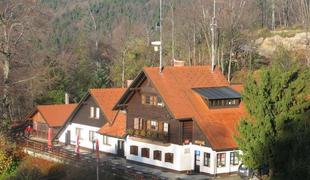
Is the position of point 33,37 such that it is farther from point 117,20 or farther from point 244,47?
point 117,20

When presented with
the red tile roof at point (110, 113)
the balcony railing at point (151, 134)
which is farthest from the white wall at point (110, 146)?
the balcony railing at point (151, 134)

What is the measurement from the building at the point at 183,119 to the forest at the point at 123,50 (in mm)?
15290

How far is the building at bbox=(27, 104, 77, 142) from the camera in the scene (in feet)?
193

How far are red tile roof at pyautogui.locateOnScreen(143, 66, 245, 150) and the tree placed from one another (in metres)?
7.31

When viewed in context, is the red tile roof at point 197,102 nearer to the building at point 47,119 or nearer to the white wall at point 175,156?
the white wall at point 175,156

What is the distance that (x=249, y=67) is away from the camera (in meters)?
76.6

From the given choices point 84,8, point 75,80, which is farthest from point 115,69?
point 84,8

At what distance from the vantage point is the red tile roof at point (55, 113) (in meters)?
59.0

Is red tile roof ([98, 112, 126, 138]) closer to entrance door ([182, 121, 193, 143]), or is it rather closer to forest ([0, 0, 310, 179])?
forest ([0, 0, 310, 179])

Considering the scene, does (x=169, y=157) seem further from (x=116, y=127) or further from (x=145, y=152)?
(x=116, y=127)

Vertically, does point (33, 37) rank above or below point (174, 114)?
above

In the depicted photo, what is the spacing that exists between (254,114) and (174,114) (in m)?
9.41

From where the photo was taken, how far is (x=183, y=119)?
44500 millimetres

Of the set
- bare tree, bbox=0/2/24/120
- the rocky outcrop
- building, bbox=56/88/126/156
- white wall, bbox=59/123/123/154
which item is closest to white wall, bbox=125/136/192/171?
building, bbox=56/88/126/156
